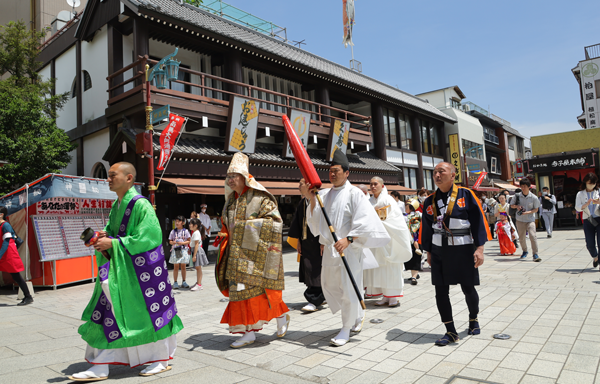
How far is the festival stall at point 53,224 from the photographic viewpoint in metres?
8.24

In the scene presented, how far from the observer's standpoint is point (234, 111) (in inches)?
520

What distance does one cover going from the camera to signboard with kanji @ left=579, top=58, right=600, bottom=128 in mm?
27844

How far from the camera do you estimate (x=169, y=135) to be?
404 inches

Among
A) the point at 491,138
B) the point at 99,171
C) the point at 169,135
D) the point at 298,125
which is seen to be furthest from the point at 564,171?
the point at 99,171

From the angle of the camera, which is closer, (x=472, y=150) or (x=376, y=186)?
(x=376, y=186)

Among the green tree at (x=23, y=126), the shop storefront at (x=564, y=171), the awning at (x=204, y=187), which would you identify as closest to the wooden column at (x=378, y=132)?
the shop storefront at (x=564, y=171)

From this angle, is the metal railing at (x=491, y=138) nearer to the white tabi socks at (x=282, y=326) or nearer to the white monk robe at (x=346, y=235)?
the white monk robe at (x=346, y=235)

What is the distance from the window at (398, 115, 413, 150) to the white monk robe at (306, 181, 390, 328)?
71.5 ft

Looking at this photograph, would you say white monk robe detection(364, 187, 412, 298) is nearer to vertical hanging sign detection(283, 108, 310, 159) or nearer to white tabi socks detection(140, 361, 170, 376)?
white tabi socks detection(140, 361, 170, 376)

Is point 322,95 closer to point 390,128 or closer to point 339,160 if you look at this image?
point 390,128

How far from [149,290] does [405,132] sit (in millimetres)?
24094

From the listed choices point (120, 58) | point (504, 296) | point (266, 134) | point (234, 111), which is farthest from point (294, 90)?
point (504, 296)

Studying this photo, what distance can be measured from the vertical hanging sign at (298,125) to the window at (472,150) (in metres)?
18.7

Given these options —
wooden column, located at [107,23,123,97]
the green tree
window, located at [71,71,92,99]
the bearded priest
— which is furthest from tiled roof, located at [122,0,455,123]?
the bearded priest
